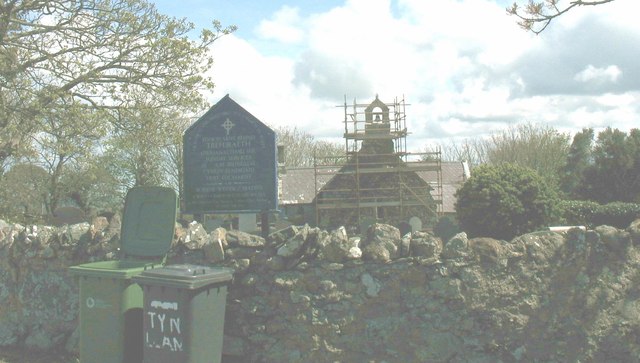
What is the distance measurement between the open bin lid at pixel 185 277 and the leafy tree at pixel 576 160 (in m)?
36.0

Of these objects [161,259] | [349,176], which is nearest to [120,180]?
[349,176]

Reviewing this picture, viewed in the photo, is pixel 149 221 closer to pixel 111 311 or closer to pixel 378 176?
pixel 111 311

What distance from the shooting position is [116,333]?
641 centimetres

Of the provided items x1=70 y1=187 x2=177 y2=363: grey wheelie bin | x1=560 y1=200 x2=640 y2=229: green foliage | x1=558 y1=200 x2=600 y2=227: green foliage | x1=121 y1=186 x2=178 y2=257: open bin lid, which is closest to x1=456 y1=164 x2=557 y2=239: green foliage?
x1=558 y1=200 x2=600 y2=227: green foliage

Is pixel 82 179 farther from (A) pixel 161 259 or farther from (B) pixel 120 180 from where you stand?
(A) pixel 161 259

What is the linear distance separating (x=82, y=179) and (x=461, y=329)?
100 ft

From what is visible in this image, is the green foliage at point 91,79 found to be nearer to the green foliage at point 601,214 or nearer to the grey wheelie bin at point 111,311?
the grey wheelie bin at point 111,311

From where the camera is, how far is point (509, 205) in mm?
19453

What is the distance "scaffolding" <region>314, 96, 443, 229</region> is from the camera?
34.6 m

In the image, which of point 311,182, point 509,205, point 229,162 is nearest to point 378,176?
point 311,182

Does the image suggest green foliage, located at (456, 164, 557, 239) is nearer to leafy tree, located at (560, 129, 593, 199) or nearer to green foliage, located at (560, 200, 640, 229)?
green foliage, located at (560, 200, 640, 229)

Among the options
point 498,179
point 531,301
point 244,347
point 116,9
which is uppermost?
point 116,9

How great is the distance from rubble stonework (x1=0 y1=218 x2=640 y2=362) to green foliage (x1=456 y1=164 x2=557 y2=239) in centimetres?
1318

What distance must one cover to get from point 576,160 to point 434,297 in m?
37.3
